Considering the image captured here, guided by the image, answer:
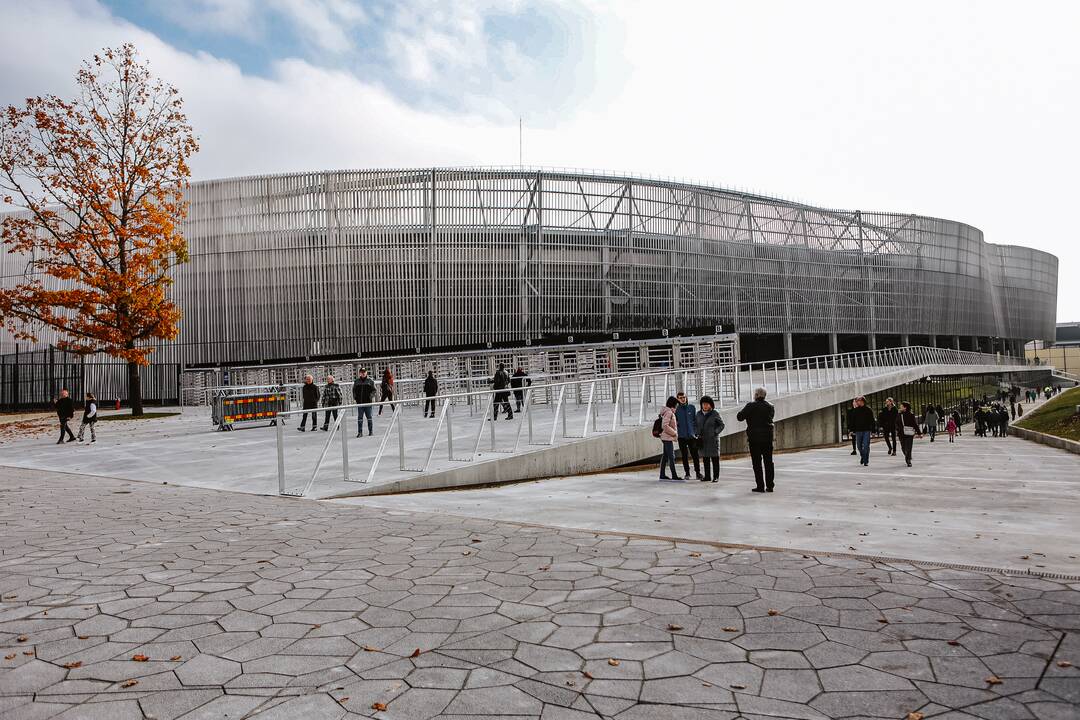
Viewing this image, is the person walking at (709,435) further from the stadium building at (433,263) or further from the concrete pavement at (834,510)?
the stadium building at (433,263)

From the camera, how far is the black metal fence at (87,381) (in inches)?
1487

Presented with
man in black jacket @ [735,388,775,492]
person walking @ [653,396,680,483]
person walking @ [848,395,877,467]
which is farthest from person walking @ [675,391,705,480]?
person walking @ [848,395,877,467]

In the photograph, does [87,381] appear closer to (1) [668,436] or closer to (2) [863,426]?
(1) [668,436]

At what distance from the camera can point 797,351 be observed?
223 ft

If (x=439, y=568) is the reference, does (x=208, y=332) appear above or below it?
above

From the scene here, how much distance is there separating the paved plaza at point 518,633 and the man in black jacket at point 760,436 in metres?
4.95

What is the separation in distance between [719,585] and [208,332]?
4844cm

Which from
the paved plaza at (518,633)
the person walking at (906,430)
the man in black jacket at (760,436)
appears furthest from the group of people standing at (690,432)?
the person walking at (906,430)

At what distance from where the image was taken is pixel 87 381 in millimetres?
43375

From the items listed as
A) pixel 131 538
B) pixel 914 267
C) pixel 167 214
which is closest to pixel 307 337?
pixel 167 214

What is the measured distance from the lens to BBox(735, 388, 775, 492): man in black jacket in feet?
36.3

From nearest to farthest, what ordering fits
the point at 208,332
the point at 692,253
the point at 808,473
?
the point at 808,473
the point at 208,332
the point at 692,253

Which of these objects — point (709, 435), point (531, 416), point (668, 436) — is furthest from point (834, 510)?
point (531, 416)

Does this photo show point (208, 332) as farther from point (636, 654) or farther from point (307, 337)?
point (636, 654)
